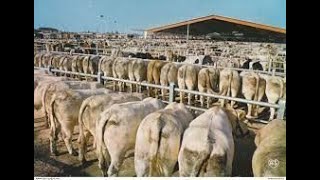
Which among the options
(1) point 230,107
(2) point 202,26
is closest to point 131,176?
(1) point 230,107

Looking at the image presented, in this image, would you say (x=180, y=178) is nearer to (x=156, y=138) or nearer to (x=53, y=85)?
(x=156, y=138)

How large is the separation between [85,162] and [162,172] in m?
0.67

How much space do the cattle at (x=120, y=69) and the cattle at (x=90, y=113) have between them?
357mm

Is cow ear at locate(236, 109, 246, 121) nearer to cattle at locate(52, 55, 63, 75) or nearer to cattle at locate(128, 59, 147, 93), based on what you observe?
cattle at locate(128, 59, 147, 93)

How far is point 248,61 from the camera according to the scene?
142 inches

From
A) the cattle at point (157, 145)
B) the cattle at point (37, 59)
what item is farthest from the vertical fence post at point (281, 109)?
the cattle at point (37, 59)

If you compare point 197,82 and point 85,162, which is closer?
point 85,162

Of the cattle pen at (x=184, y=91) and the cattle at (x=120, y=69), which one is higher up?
the cattle at (x=120, y=69)

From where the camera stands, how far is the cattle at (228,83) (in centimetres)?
374

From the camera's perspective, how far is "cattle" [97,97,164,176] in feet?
10.3

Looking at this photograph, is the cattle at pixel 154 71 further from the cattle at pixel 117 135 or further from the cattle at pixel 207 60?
the cattle at pixel 117 135

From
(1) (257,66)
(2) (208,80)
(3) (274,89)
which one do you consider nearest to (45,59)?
(2) (208,80)

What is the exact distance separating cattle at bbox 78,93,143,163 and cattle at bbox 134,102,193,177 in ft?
1.28

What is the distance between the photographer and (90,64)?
3791mm
